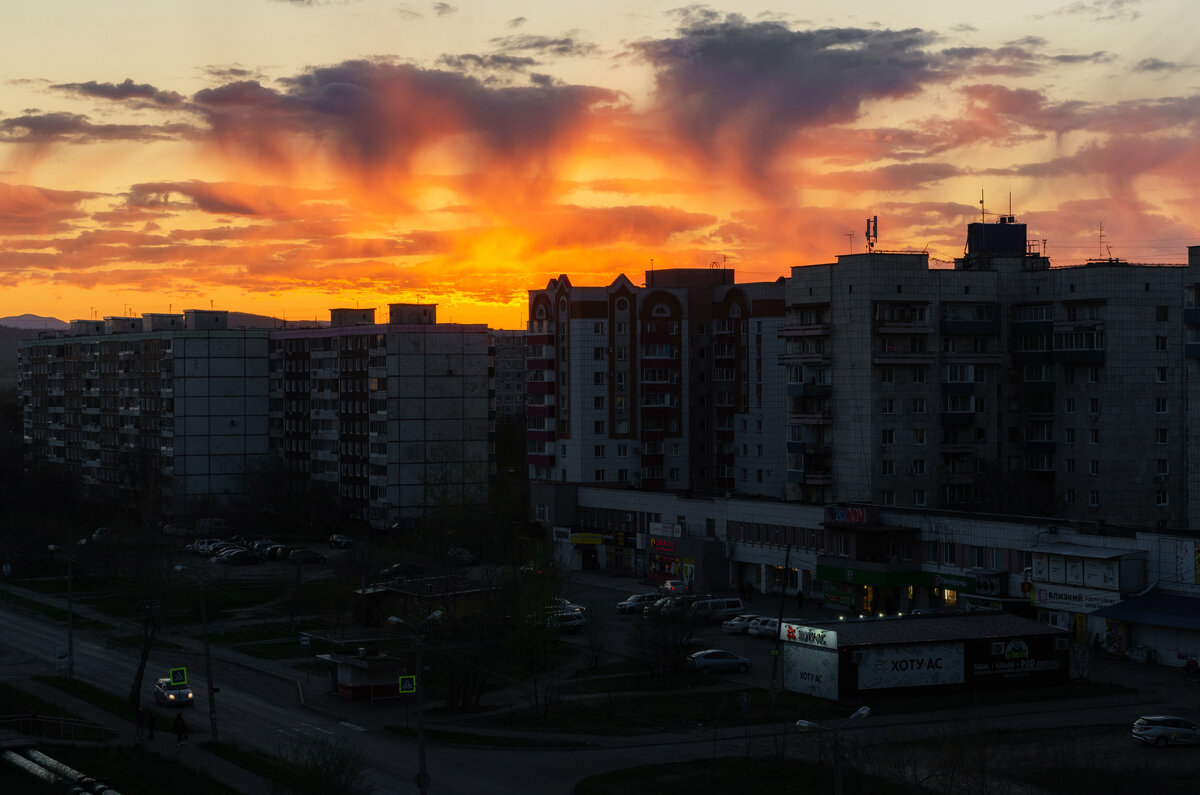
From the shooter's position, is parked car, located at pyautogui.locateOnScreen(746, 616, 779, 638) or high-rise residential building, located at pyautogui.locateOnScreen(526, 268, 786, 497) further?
high-rise residential building, located at pyautogui.locateOnScreen(526, 268, 786, 497)

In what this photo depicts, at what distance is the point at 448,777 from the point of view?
48.2 meters

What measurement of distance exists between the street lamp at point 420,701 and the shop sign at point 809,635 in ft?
52.0

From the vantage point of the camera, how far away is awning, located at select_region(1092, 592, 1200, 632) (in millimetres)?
64000

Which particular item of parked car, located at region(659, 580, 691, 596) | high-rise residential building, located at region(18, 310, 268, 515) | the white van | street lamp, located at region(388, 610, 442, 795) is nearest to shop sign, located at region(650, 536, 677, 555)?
parked car, located at region(659, 580, 691, 596)

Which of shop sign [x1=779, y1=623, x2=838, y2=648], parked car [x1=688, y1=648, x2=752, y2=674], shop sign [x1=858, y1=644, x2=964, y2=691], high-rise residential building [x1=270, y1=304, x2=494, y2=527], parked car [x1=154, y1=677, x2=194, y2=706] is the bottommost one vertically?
parked car [x1=154, y1=677, x2=194, y2=706]

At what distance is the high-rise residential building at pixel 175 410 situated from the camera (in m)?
142

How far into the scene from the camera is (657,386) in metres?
117

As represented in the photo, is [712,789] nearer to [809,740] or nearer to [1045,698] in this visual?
[809,740]

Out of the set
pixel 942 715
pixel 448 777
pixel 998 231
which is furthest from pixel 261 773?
pixel 998 231

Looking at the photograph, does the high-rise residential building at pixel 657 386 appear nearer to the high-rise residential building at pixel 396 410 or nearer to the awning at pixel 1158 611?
the high-rise residential building at pixel 396 410

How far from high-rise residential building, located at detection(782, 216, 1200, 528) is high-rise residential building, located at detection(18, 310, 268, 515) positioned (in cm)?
6500

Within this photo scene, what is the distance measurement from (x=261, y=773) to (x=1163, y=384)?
7264 centimetres

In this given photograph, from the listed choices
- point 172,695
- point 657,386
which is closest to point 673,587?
point 657,386

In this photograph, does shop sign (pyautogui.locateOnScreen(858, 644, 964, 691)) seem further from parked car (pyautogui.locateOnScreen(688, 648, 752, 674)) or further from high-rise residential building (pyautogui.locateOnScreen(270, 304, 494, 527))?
high-rise residential building (pyautogui.locateOnScreen(270, 304, 494, 527))
